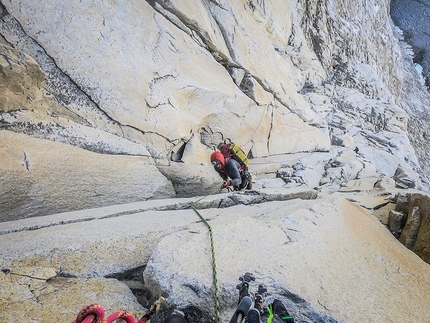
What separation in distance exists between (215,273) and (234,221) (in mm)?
1003

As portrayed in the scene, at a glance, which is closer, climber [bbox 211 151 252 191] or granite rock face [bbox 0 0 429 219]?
granite rock face [bbox 0 0 429 219]

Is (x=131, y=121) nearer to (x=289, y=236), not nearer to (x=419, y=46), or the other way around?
(x=289, y=236)

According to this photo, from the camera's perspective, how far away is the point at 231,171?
7.30 metres

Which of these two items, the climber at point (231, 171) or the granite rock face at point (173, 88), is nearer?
the granite rock face at point (173, 88)

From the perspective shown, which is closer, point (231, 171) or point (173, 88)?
point (231, 171)

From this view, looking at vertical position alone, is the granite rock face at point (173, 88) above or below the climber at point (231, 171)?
above

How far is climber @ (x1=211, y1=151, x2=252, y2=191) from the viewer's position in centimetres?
721

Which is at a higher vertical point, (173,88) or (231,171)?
(173,88)

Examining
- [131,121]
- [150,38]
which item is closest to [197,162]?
[131,121]

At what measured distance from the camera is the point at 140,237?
2953 millimetres

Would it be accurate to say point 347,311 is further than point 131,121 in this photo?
No

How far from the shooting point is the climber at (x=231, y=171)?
721 cm

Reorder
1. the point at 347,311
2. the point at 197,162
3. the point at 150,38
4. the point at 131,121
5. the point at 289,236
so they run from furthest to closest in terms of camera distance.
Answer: the point at 197,162
the point at 150,38
the point at 131,121
the point at 289,236
the point at 347,311

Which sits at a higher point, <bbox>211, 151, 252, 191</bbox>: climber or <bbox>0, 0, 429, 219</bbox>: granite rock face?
<bbox>0, 0, 429, 219</bbox>: granite rock face
